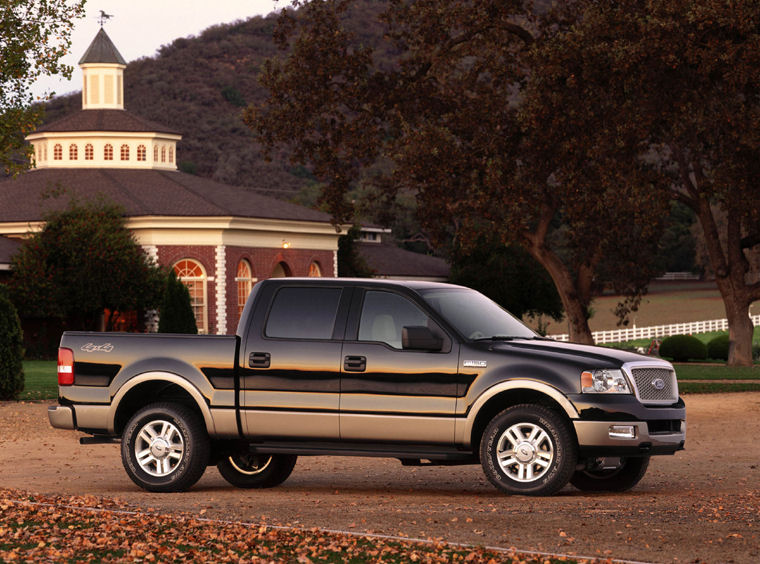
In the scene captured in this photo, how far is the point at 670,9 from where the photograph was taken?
30766 millimetres

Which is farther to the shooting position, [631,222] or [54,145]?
[54,145]

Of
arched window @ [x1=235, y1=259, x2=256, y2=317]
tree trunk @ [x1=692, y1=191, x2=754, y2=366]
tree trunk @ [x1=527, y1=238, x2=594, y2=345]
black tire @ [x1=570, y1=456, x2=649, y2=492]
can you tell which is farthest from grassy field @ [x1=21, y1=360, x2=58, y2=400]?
tree trunk @ [x1=692, y1=191, x2=754, y2=366]

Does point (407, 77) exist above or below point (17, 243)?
above

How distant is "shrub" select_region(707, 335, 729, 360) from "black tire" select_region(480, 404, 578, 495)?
137 feet

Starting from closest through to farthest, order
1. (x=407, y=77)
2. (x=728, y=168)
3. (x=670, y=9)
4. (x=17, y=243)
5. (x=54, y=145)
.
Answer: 1. (x=670, y=9)
2. (x=728, y=168)
3. (x=407, y=77)
4. (x=17, y=243)
5. (x=54, y=145)

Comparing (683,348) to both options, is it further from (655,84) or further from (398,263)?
(398,263)

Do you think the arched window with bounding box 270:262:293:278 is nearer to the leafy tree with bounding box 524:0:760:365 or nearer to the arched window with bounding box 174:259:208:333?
the arched window with bounding box 174:259:208:333

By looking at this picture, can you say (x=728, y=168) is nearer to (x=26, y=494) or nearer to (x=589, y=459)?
(x=589, y=459)

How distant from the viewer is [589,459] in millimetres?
12633

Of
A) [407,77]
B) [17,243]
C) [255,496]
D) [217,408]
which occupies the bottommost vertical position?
[255,496]

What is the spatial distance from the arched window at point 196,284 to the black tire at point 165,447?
40.3m

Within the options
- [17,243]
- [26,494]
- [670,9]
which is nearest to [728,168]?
[670,9]

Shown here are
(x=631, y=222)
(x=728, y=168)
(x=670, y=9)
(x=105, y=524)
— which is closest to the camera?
(x=105, y=524)

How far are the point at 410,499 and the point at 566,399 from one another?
1.75 meters
